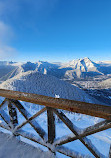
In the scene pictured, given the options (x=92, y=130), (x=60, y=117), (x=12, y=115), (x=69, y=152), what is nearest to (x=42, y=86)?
(x=12, y=115)

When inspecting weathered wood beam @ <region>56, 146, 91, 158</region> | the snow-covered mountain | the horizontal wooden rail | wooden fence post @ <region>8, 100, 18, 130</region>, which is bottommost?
the snow-covered mountain

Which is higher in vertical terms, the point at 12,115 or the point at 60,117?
the point at 60,117

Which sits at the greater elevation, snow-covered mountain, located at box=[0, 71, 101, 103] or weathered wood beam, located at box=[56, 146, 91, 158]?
weathered wood beam, located at box=[56, 146, 91, 158]

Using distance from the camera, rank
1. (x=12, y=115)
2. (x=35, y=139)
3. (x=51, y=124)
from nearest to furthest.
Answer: (x=51, y=124) < (x=35, y=139) < (x=12, y=115)

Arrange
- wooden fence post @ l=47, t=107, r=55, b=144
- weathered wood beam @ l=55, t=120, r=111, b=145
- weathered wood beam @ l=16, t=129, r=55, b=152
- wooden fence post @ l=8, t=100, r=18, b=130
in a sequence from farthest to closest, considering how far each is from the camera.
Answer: wooden fence post @ l=8, t=100, r=18, b=130 < weathered wood beam @ l=16, t=129, r=55, b=152 < wooden fence post @ l=47, t=107, r=55, b=144 < weathered wood beam @ l=55, t=120, r=111, b=145

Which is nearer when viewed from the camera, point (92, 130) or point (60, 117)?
point (92, 130)

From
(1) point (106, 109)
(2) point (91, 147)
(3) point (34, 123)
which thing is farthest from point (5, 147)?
(1) point (106, 109)

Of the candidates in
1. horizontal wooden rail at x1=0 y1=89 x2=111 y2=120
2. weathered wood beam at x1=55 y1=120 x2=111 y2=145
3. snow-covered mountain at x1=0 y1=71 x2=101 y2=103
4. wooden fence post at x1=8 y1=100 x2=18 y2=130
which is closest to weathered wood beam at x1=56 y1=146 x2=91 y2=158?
weathered wood beam at x1=55 y1=120 x2=111 y2=145

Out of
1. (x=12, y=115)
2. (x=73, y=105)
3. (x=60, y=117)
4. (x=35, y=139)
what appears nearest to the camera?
(x=73, y=105)

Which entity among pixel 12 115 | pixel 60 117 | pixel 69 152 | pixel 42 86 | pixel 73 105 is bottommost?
pixel 42 86

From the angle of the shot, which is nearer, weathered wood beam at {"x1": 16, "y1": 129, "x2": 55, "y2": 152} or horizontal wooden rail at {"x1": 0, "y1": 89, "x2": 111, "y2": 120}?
horizontal wooden rail at {"x1": 0, "y1": 89, "x2": 111, "y2": 120}

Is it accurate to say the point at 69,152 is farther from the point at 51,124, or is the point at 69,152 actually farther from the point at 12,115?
the point at 12,115

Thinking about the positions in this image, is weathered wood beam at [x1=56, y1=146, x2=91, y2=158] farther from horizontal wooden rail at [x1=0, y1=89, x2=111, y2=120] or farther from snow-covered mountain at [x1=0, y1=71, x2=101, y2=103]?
snow-covered mountain at [x1=0, y1=71, x2=101, y2=103]

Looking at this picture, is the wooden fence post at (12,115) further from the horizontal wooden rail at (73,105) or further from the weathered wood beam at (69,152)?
the weathered wood beam at (69,152)
